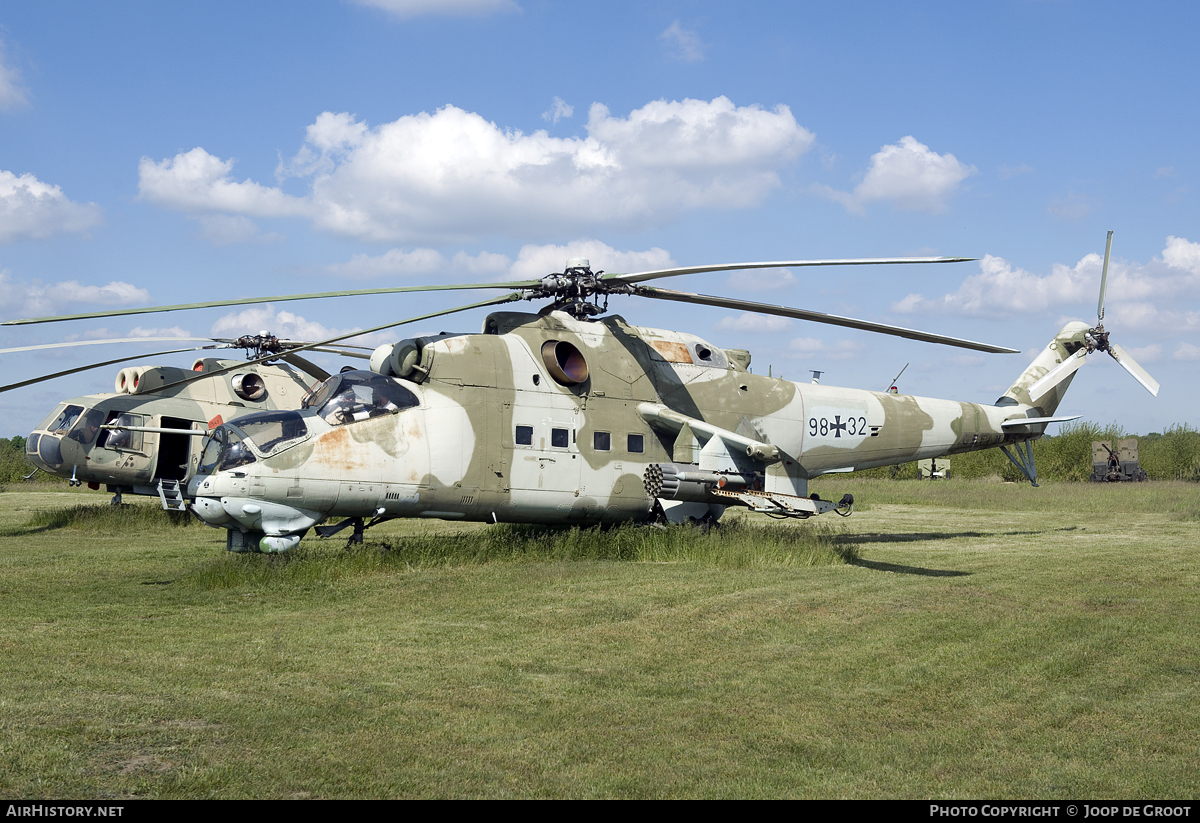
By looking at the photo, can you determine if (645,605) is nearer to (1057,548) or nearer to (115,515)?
(1057,548)

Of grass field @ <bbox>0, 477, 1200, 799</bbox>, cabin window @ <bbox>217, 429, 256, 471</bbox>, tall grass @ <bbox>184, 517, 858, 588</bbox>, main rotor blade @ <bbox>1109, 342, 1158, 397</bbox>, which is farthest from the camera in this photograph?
main rotor blade @ <bbox>1109, 342, 1158, 397</bbox>

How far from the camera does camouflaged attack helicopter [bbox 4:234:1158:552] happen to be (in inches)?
502

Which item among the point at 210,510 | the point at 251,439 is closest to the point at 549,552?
the point at 251,439

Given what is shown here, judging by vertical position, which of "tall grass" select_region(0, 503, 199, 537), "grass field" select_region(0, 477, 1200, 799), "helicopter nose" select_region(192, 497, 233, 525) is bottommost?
"tall grass" select_region(0, 503, 199, 537)

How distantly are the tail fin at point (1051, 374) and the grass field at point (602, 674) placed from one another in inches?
255

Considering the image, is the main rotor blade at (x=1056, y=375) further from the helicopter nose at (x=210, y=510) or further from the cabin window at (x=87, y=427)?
the cabin window at (x=87, y=427)

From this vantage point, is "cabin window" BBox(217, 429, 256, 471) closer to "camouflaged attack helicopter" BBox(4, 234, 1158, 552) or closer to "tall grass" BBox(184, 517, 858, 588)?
"camouflaged attack helicopter" BBox(4, 234, 1158, 552)

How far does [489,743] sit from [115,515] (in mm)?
20352

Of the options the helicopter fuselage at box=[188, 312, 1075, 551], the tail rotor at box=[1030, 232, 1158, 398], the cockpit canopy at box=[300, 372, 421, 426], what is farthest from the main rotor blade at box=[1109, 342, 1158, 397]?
the cockpit canopy at box=[300, 372, 421, 426]

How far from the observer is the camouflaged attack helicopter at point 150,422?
2117 cm

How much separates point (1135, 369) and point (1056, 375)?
1604mm

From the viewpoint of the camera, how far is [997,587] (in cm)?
1163

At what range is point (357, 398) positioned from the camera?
1323 centimetres

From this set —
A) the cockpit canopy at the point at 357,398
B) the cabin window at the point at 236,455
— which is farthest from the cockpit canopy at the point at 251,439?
the cockpit canopy at the point at 357,398
